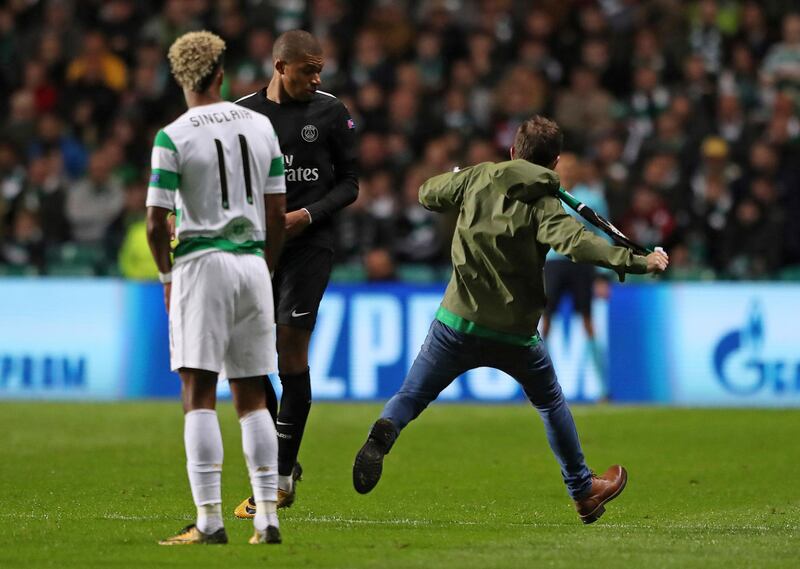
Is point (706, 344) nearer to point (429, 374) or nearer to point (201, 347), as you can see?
point (429, 374)

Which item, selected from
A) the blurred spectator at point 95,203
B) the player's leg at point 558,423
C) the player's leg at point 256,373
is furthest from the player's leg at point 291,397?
the blurred spectator at point 95,203

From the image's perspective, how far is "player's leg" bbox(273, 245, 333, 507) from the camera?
8789 millimetres

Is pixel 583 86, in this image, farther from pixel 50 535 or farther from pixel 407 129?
pixel 50 535

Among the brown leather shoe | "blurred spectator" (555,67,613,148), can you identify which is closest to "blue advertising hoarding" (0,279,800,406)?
"blurred spectator" (555,67,613,148)

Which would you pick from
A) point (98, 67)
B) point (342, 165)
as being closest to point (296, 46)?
point (342, 165)

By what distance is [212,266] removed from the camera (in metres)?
6.92

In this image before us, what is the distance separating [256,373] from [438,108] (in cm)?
1319

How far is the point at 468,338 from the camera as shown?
8273mm

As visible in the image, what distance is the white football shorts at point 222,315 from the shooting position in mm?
6883

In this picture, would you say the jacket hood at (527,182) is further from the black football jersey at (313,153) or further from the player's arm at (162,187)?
the player's arm at (162,187)

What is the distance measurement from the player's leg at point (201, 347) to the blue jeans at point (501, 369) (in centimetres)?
153

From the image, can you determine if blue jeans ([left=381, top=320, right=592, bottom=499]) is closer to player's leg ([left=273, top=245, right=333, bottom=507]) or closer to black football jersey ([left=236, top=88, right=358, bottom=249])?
player's leg ([left=273, top=245, right=333, bottom=507])

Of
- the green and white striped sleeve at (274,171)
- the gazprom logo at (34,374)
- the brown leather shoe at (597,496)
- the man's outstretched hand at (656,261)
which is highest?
the green and white striped sleeve at (274,171)

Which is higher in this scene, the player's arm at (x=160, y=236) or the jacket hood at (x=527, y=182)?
the jacket hood at (x=527, y=182)
